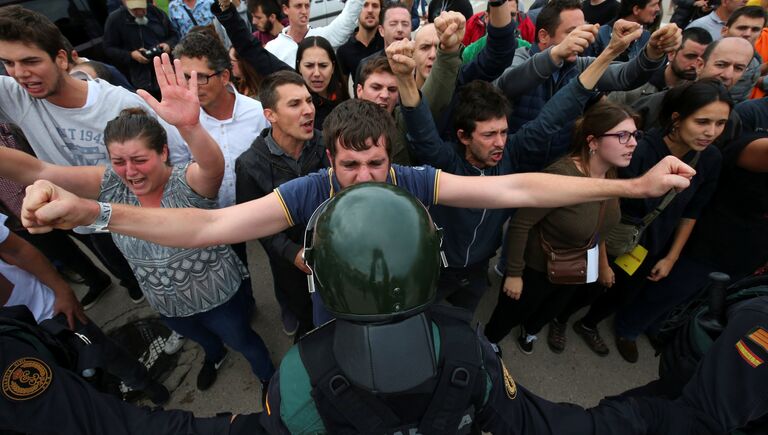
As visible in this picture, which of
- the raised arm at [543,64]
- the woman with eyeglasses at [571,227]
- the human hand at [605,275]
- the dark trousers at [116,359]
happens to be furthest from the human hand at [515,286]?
the dark trousers at [116,359]

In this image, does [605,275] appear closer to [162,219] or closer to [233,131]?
[162,219]

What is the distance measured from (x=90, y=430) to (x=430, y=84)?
2.35 m

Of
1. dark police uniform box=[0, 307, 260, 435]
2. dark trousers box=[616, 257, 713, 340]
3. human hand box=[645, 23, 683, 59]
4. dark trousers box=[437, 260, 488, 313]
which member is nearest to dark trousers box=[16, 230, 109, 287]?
dark police uniform box=[0, 307, 260, 435]

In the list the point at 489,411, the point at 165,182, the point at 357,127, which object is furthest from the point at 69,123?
the point at 489,411

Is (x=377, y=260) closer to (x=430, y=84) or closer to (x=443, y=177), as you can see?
(x=443, y=177)

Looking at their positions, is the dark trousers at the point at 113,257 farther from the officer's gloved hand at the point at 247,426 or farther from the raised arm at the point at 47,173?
the officer's gloved hand at the point at 247,426

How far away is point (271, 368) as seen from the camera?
2748mm

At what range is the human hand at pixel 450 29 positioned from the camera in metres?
2.16

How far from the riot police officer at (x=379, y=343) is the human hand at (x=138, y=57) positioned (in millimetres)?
4854

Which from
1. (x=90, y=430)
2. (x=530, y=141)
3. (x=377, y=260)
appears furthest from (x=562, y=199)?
(x=90, y=430)

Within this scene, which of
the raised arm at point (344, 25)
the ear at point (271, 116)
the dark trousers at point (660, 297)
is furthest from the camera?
the raised arm at point (344, 25)

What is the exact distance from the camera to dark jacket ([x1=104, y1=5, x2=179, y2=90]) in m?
4.56

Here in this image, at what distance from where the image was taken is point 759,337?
1175 millimetres

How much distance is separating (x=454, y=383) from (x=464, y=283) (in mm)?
1748
